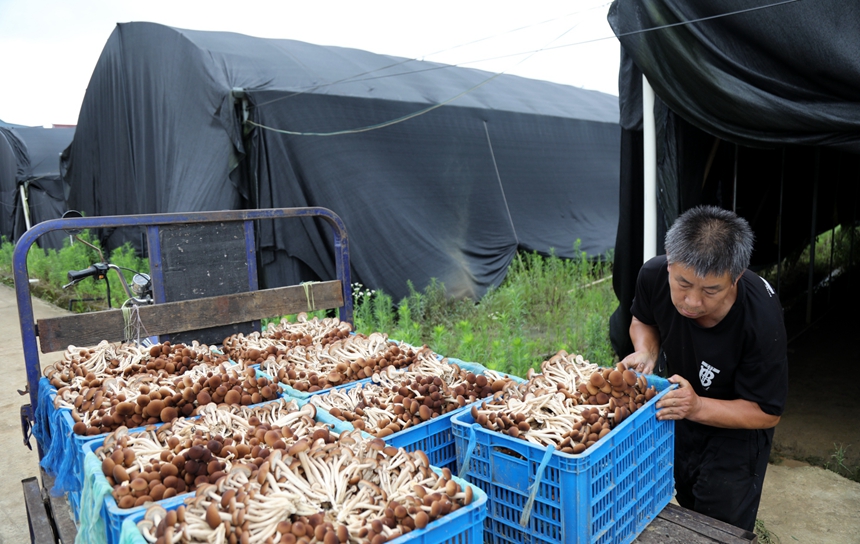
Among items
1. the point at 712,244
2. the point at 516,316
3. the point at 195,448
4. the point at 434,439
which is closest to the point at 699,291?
the point at 712,244

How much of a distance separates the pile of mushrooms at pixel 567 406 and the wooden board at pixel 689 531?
1.27ft

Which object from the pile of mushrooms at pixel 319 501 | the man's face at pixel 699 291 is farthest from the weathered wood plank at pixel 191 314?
the man's face at pixel 699 291

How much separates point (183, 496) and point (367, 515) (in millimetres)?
518

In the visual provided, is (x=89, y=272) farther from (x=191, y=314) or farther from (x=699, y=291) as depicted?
(x=699, y=291)

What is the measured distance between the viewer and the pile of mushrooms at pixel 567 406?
5.52 ft

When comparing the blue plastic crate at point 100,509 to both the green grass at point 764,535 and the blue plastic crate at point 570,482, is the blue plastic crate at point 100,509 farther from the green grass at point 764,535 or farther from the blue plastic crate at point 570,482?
the green grass at point 764,535

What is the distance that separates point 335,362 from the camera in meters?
2.64

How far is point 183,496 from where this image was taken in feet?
4.81

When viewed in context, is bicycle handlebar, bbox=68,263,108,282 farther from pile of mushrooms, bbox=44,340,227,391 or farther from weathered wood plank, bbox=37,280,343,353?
pile of mushrooms, bbox=44,340,227,391

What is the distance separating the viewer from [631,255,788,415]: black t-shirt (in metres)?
2.17

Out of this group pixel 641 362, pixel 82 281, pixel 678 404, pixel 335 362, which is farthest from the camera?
pixel 82 281

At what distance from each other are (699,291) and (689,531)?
83cm

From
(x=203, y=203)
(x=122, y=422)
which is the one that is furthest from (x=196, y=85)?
(x=122, y=422)

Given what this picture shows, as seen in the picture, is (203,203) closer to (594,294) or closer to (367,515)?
(594,294)
